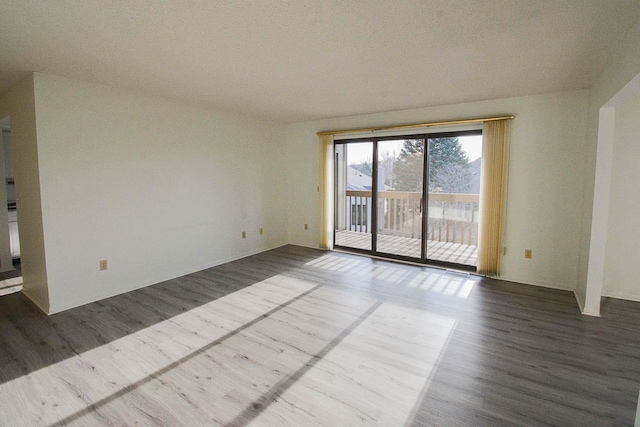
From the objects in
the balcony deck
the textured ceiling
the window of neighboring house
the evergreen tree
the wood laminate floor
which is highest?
the textured ceiling

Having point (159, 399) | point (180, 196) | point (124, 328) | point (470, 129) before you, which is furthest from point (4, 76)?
point (470, 129)

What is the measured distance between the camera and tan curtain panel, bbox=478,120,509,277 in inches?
157

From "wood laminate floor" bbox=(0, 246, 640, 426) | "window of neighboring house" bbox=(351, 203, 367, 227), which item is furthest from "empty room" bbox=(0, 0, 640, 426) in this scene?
"window of neighboring house" bbox=(351, 203, 367, 227)

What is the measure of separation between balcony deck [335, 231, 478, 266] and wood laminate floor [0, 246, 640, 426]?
3.04 feet

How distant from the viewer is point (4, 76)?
117 inches

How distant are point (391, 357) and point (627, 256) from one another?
10.3 feet

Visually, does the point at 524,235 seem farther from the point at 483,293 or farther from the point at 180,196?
the point at 180,196

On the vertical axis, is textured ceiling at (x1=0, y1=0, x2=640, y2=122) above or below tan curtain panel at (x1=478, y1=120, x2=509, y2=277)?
above

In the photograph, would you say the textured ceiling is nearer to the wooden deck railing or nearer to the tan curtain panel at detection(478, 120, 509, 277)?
the tan curtain panel at detection(478, 120, 509, 277)

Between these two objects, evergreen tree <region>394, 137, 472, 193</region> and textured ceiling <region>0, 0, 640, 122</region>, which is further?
evergreen tree <region>394, 137, 472, 193</region>

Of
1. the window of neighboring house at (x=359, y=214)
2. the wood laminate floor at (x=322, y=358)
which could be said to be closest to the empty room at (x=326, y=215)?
the wood laminate floor at (x=322, y=358)

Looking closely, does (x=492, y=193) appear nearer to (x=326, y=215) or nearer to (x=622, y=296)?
(x=622, y=296)

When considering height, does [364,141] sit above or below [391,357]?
above

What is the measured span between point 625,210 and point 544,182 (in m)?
0.81
